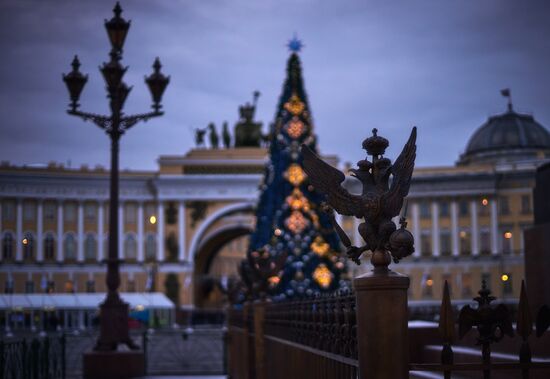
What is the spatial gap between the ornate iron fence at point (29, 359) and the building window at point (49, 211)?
48722mm

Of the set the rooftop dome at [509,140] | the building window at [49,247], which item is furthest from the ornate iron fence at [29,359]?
the rooftop dome at [509,140]

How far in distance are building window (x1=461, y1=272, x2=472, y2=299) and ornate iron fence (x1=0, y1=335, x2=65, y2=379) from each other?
52863 millimetres

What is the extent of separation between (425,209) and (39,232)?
2487 cm

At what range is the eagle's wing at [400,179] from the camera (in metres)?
4.60

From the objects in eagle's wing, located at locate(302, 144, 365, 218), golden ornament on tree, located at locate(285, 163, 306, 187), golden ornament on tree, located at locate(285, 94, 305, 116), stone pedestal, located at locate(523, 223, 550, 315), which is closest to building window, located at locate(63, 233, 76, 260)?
golden ornament on tree, located at locate(285, 94, 305, 116)

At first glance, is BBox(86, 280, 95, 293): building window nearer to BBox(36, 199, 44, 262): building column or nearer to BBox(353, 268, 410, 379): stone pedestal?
BBox(36, 199, 44, 262): building column

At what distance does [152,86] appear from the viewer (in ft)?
62.3

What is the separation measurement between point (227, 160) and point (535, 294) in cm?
5841

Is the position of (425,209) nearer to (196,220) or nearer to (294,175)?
(196,220)

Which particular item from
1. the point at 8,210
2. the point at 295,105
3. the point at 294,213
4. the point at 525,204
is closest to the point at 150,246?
the point at 8,210

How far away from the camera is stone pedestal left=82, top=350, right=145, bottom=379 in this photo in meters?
18.3

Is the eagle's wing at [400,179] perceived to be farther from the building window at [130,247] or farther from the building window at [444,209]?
the building window at [444,209]

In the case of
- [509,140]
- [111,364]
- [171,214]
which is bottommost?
[111,364]

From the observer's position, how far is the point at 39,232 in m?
65.5
